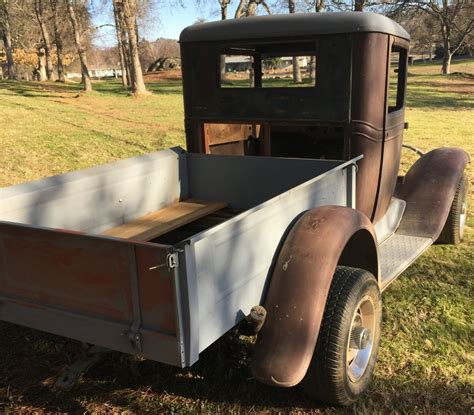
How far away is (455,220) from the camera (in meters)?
4.50

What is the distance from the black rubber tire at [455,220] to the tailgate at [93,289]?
3.43 metres

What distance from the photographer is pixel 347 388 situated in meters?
2.38

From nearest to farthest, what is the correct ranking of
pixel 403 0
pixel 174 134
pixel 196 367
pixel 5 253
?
pixel 5 253 → pixel 196 367 → pixel 174 134 → pixel 403 0

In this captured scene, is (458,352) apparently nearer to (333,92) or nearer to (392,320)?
(392,320)

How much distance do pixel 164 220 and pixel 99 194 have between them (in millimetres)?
532

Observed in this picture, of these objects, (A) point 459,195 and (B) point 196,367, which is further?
(A) point 459,195

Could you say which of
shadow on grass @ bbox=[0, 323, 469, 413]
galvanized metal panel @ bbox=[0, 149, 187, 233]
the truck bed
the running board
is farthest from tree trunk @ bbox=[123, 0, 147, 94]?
shadow on grass @ bbox=[0, 323, 469, 413]

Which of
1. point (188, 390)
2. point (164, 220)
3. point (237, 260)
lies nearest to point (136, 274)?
point (237, 260)

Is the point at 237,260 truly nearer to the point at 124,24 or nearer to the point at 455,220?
the point at 455,220

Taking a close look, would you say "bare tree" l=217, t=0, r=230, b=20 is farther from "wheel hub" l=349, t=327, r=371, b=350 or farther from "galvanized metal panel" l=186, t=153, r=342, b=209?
"wheel hub" l=349, t=327, r=371, b=350

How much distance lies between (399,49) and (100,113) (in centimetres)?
1182

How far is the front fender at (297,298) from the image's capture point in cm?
210

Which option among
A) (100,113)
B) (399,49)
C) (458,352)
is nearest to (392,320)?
(458,352)

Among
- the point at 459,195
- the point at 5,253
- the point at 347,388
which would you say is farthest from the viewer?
the point at 459,195
